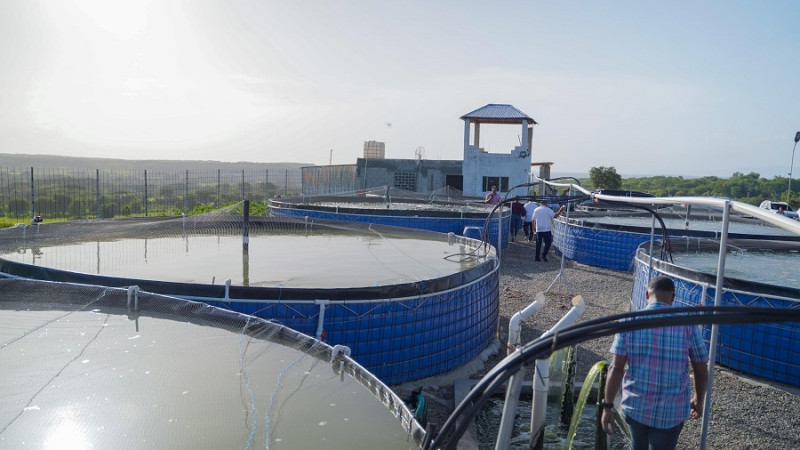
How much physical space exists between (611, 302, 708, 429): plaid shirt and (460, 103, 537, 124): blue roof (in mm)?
24818

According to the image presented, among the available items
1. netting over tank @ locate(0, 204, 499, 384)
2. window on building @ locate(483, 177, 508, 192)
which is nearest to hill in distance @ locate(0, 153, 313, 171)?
window on building @ locate(483, 177, 508, 192)

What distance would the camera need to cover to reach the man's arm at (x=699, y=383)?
343 centimetres

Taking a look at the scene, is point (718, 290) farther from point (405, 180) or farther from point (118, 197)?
point (118, 197)

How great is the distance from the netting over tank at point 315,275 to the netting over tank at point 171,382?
2.15ft

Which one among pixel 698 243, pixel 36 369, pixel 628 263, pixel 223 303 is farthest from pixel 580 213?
pixel 36 369

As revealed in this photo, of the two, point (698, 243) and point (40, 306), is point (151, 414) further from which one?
point (698, 243)

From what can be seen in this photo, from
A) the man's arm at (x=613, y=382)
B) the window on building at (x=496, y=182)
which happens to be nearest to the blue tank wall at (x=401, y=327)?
the man's arm at (x=613, y=382)

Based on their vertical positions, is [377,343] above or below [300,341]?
below

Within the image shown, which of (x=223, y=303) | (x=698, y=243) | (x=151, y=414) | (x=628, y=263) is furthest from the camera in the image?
(x=628, y=263)

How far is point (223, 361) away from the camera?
3893mm

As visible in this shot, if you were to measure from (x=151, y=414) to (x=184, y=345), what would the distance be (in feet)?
3.41

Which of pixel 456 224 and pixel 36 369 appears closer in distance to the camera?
pixel 36 369

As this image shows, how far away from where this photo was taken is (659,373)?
332 cm

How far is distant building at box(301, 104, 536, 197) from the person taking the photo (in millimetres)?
27031
